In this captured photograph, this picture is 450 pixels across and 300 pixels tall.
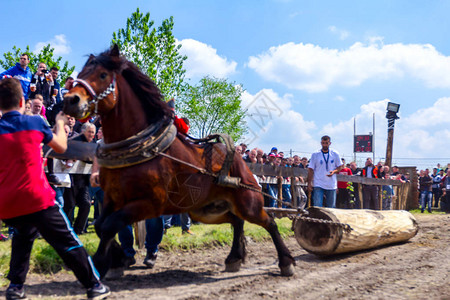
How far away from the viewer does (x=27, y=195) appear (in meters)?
3.27

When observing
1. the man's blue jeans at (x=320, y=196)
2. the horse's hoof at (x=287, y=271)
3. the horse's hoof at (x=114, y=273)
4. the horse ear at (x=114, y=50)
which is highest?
the horse ear at (x=114, y=50)

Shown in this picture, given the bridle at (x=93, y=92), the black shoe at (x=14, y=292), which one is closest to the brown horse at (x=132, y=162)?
the bridle at (x=93, y=92)

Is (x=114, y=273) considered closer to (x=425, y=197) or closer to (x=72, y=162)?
(x=72, y=162)

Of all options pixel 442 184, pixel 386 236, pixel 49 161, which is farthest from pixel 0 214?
pixel 442 184

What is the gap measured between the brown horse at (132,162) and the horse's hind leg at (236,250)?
0.87 meters

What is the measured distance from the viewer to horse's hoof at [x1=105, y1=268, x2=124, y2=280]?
4.44 metres

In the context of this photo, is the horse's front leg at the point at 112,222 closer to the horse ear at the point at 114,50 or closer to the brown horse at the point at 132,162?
the brown horse at the point at 132,162

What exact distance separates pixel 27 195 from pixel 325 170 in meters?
6.33

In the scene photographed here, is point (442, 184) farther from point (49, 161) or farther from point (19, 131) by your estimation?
point (19, 131)

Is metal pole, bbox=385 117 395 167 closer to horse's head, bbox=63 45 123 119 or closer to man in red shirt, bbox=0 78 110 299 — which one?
horse's head, bbox=63 45 123 119

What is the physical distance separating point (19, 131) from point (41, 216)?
0.72 metres

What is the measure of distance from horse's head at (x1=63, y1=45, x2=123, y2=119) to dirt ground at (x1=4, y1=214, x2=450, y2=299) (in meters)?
1.70

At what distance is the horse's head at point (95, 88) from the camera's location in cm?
349

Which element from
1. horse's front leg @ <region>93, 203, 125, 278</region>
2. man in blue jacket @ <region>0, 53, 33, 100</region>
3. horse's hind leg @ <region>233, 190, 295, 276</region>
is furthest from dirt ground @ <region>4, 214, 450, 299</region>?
man in blue jacket @ <region>0, 53, 33, 100</region>
